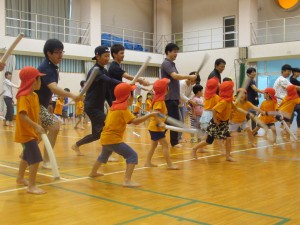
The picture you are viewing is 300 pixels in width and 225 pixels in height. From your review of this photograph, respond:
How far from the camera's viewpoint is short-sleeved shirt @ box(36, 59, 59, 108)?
472 centimetres

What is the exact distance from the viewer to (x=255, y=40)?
763 inches

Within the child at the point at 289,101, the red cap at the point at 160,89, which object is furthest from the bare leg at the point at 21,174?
the child at the point at 289,101

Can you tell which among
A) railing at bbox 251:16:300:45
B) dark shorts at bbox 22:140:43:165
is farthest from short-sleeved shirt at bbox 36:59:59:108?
railing at bbox 251:16:300:45

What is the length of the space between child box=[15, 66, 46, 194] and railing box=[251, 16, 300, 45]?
16193mm

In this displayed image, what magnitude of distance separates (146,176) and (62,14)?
1578 centimetres

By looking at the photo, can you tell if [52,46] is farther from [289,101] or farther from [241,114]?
[289,101]

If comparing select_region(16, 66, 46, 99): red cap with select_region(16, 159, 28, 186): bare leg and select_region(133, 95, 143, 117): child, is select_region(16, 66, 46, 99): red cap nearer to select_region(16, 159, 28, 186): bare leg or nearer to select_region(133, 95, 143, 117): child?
select_region(16, 159, 28, 186): bare leg

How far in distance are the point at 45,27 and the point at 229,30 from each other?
9.76 m

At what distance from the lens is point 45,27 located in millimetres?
18047

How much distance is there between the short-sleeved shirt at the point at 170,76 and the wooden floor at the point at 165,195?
1337 mm

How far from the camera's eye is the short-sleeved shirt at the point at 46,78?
4.72 meters

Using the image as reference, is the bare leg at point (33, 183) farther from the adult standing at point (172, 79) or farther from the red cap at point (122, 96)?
the adult standing at point (172, 79)

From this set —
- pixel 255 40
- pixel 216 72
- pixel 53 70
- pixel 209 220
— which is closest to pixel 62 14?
pixel 255 40

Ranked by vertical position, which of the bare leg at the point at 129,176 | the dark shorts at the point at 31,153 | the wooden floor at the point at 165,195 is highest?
the dark shorts at the point at 31,153
